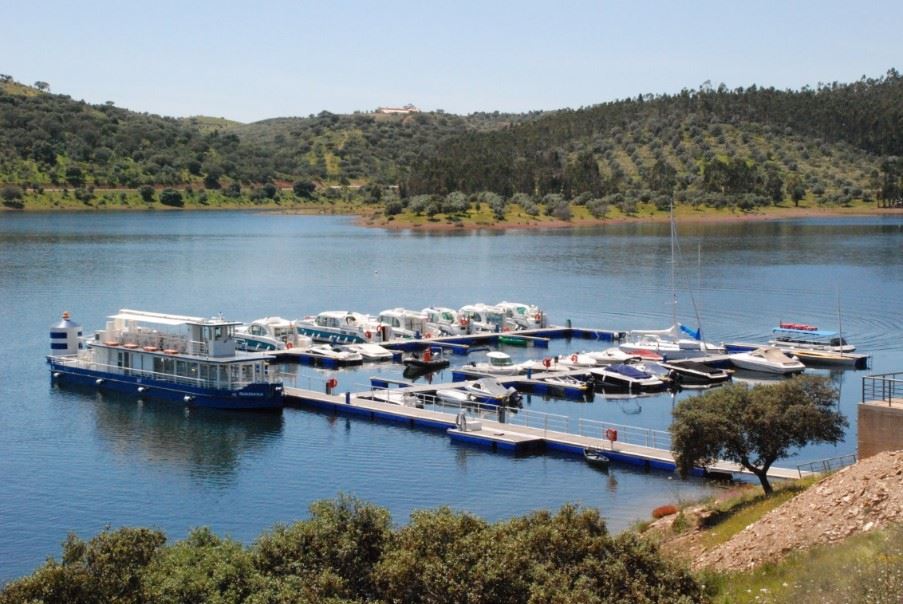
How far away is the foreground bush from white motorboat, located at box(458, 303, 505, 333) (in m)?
58.5

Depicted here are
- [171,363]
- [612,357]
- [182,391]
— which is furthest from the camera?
[612,357]

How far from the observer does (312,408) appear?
192 ft

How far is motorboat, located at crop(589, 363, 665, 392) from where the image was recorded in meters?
63.6

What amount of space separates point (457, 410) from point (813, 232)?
133006 mm

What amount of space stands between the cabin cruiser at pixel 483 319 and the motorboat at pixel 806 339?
18295 millimetres

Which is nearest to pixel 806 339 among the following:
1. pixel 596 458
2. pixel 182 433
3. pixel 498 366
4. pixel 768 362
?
pixel 768 362

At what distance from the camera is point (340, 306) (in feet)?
331

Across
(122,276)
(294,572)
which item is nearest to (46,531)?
(294,572)

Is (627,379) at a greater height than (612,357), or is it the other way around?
(612,357)

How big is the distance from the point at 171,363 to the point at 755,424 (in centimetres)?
3495

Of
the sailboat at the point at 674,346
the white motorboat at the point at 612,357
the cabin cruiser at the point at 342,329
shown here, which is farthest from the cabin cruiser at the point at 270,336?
the sailboat at the point at 674,346

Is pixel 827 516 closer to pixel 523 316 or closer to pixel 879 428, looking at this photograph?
pixel 879 428

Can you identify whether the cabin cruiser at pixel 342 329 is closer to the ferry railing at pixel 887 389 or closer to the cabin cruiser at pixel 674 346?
the cabin cruiser at pixel 674 346

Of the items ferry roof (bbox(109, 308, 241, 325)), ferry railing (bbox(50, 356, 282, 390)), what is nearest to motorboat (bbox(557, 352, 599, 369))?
ferry railing (bbox(50, 356, 282, 390))
